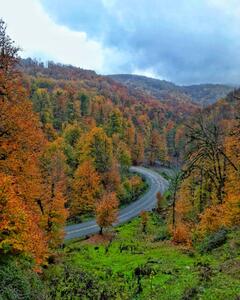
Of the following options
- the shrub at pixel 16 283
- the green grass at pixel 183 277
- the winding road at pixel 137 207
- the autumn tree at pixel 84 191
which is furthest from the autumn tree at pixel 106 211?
the shrub at pixel 16 283

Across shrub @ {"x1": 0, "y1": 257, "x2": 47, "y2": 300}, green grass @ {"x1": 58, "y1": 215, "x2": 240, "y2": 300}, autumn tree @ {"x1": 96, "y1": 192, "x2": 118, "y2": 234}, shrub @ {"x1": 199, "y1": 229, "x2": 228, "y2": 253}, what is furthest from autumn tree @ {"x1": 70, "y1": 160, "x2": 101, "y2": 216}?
shrub @ {"x1": 0, "y1": 257, "x2": 47, "y2": 300}

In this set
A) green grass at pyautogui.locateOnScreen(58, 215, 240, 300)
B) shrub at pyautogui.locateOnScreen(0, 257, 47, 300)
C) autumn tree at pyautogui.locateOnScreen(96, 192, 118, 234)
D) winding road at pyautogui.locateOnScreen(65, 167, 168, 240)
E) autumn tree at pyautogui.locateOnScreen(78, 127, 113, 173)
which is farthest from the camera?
autumn tree at pyautogui.locateOnScreen(78, 127, 113, 173)

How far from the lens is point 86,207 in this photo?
74062mm

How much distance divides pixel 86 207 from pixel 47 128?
4134 centimetres

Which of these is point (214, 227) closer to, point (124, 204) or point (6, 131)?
point (6, 131)

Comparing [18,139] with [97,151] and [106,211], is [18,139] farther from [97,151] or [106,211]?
[97,151]

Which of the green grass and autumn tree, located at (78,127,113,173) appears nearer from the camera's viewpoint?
the green grass

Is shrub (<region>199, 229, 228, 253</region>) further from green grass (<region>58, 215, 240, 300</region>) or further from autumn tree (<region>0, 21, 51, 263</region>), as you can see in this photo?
autumn tree (<region>0, 21, 51, 263</region>)

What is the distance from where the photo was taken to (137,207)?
8762cm

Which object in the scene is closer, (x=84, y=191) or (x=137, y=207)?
(x=84, y=191)

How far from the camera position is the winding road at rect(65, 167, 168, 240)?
63.2 meters

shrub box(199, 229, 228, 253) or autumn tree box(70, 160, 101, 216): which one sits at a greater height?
shrub box(199, 229, 228, 253)

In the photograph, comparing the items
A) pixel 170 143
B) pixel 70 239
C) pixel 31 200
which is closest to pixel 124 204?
pixel 70 239

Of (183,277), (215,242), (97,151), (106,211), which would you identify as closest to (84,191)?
(97,151)
